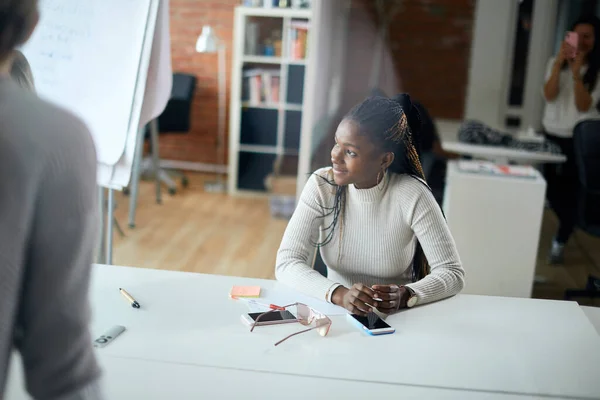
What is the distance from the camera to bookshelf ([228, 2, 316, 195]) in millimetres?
4926

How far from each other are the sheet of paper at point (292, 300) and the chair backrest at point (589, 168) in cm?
211

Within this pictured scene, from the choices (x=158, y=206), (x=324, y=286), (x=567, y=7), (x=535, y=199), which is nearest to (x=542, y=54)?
(x=567, y=7)

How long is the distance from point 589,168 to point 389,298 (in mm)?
2103

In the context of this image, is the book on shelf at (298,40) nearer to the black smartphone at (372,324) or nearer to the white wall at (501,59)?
the white wall at (501,59)

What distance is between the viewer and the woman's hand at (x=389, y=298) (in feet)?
5.06

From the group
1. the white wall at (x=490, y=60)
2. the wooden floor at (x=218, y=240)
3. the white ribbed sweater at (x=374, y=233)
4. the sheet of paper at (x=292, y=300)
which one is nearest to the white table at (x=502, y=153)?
the wooden floor at (x=218, y=240)

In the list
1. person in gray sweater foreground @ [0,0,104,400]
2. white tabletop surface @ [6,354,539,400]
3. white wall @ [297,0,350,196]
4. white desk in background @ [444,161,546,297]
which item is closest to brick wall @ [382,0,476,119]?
white wall @ [297,0,350,196]

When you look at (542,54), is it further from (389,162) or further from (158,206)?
(389,162)

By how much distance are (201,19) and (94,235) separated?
5136 mm

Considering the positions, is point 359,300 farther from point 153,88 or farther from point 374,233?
point 153,88

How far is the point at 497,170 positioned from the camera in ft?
10.4

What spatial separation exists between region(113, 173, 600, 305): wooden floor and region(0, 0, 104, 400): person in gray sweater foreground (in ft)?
9.02

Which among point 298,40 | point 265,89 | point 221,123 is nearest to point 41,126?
point 298,40

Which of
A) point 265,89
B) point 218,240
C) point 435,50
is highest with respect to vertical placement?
point 435,50
